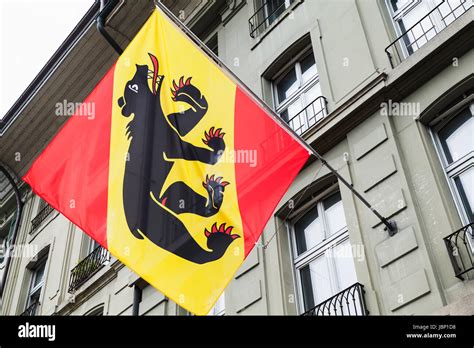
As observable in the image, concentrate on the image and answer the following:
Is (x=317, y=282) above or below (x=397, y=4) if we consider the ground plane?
below

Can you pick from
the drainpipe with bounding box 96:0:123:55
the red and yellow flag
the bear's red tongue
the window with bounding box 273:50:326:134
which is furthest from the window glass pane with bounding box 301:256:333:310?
the drainpipe with bounding box 96:0:123:55

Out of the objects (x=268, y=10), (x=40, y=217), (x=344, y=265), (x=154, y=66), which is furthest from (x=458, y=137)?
(x=40, y=217)

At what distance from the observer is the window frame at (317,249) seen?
9.34 m

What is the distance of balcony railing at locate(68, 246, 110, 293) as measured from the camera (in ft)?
50.1

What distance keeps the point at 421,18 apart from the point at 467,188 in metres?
3.29

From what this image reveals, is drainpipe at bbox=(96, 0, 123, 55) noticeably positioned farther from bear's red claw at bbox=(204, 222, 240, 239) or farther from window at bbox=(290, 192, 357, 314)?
bear's red claw at bbox=(204, 222, 240, 239)

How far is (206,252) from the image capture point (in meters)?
6.59

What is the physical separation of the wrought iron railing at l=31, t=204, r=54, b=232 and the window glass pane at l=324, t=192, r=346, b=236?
12.2m

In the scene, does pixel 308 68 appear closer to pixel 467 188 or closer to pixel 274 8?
pixel 274 8

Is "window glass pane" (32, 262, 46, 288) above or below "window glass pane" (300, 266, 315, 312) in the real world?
above

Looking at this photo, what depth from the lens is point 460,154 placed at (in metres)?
8.34

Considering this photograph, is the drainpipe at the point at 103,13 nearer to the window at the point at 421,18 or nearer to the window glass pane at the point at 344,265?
the window at the point at 421,18

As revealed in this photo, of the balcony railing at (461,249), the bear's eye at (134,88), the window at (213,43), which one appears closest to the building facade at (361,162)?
the balcony railing at (461,249)
